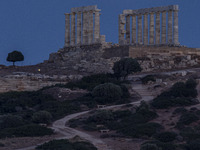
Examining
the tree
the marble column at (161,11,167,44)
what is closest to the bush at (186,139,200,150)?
the tree

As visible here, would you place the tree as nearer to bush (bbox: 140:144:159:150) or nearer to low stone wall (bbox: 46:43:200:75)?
low stone wall (bbox: 46:43:200:75)

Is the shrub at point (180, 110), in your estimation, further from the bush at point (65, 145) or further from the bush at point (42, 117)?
the bush at point (65, 145)

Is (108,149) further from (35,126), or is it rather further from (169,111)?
(169,111)

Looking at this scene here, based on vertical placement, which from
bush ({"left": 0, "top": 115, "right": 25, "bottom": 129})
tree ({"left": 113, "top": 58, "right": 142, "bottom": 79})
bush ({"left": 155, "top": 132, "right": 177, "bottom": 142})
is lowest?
bush ({"left": 155, "top": 132, "right": 177, "bottom": 142})

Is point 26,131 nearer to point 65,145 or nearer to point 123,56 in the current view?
point 65,145

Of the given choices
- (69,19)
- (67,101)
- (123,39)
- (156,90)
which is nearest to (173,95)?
(156,90)

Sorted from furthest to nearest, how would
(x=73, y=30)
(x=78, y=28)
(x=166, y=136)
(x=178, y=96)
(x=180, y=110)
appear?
(x=73, y=30)
(x=78, y=28)
(x=178, y=96)
(x=180, y=110)
(x=166, y=136)

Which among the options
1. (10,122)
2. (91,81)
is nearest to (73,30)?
(91,81)
